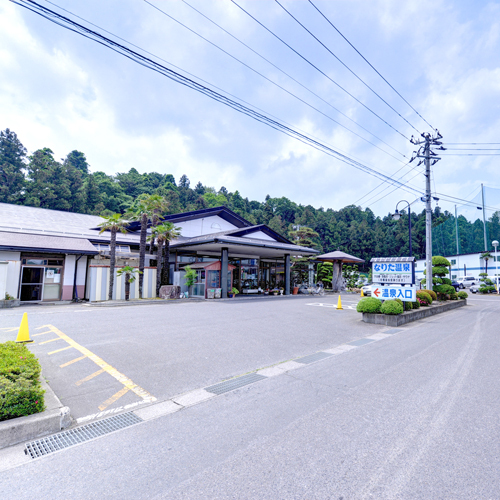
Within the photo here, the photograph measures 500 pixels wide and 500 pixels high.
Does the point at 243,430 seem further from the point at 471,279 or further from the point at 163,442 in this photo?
the point at 471,279

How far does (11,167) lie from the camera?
4456 centimetres

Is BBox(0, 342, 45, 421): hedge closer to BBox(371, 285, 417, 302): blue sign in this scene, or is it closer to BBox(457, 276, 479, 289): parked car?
BBox(371, 285, 417, 302): blue sign

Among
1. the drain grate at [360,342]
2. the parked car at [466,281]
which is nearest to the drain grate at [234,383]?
the drain grate at [360,342]

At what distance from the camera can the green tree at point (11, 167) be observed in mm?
41725

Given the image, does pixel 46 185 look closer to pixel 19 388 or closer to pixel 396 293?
pixel 396 293

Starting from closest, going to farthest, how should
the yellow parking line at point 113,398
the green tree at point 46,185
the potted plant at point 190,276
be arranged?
the yellow parking line at point 113,398 < the potted plant at point 190,276 < the green tree at point 46,185

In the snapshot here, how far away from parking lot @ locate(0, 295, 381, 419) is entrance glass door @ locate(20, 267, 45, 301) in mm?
4862

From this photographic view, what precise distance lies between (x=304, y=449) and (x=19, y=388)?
3060 millimetres

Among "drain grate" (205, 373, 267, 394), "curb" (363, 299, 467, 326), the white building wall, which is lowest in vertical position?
"drain grate" (205, 373, 267, 394)

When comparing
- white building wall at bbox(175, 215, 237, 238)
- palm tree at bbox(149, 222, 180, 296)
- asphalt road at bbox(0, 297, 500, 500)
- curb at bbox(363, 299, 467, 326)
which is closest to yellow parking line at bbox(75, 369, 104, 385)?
asphalt road at bbox(0, 297, 500, 500)

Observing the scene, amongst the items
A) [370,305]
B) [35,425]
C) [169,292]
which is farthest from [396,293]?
[169,292]

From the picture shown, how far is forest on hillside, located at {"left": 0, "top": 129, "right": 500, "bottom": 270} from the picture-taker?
4241 cm

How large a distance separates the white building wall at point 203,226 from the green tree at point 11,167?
32.6 meters

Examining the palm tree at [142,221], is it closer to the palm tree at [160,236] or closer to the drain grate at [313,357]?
the palm tree at [160,236]
